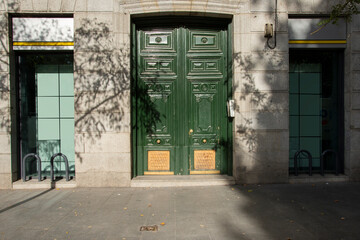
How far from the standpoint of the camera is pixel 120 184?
6871mm

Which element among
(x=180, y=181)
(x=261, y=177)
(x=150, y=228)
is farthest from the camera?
(x=261, y=177)

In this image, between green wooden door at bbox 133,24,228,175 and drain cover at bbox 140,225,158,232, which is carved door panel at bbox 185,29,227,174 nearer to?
green wooden door at bbox 133,24,228,175

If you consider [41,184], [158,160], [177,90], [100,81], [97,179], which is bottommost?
[41,184]

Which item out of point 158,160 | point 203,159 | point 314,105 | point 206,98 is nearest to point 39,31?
point 158,160

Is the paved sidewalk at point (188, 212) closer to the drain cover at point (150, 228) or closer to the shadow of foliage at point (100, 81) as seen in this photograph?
the drain cover at point (150, 228)

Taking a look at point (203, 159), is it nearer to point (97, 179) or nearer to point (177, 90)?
point (177, 90)

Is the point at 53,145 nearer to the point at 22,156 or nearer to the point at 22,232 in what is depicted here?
the point at 22,156

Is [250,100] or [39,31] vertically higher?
[39,31]

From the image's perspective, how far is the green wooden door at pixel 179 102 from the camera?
24.0 ft

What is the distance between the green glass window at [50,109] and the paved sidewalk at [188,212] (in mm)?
1192

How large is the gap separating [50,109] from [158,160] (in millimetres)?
3463

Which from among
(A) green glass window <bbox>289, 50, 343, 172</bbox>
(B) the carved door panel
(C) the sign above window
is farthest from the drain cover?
(C) the sign above window

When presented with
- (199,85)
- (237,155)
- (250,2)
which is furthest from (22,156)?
(250,2)

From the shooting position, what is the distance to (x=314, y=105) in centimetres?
762
